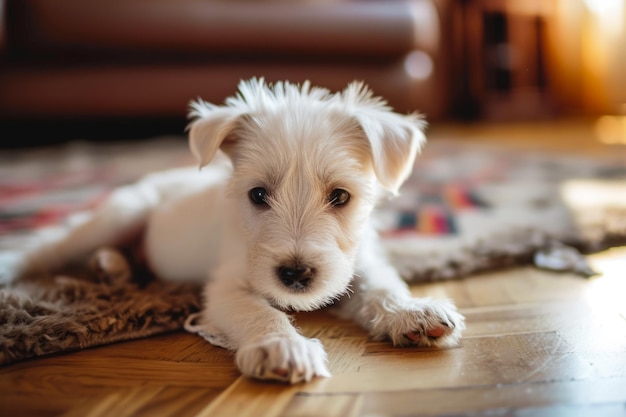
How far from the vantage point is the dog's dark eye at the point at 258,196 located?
1.79 meters

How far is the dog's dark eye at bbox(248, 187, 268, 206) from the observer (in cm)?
179

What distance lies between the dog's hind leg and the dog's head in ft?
2.15

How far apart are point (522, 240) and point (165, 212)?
4.59ft

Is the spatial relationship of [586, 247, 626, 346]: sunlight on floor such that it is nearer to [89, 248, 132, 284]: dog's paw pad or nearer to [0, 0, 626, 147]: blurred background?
[89, 248, 132, 284]: dog's paw pad

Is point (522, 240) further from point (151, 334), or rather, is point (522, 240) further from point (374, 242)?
point (151, 334)

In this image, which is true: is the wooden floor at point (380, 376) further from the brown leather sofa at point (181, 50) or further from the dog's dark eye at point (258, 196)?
the brown leather sofa at point (181, 50)

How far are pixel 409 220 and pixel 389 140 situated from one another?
3.87 ft

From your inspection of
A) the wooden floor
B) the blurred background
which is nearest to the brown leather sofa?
the blurred background

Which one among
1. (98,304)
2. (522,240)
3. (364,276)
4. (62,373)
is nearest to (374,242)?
(364,276)

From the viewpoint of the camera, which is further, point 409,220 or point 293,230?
point 409,220

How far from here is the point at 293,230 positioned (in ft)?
5.36

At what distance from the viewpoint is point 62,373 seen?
147 cm

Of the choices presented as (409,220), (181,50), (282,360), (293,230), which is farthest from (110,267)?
(181,50)

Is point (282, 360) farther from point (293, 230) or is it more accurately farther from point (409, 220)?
point (409, 220)
